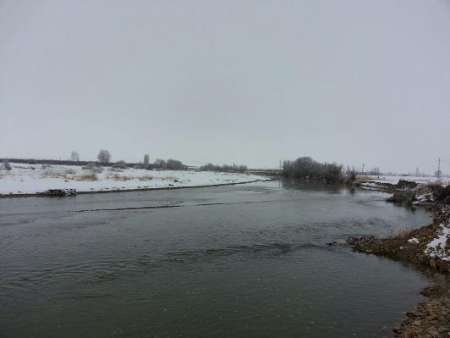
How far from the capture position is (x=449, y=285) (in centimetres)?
1432

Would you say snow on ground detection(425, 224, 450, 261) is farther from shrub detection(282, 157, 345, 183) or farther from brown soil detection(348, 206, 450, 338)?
shrub detection(282, 157, 345, 183)

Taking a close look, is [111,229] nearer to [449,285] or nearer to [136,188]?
[449,285]

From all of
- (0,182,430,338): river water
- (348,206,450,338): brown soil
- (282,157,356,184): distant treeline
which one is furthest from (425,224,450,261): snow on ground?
(282,157,356,184): distant treeline

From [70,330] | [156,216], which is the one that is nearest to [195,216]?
[156,216]

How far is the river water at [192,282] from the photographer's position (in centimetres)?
1059

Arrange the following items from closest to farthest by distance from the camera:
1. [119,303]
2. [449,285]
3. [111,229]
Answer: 1. [119,303]
2. [449,285]
3. [111,229]

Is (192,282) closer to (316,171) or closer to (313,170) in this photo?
(316,171)

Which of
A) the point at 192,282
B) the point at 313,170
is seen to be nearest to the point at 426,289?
the point at 192,282

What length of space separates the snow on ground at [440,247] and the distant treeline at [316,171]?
301 ft

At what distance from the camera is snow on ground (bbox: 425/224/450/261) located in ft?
57.9

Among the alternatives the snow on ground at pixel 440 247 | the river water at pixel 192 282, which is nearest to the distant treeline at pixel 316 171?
the snow on ground at pixel 440 247

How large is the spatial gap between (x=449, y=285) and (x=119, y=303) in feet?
50.2

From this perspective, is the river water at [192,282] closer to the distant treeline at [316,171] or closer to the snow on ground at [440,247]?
the snow on ground at [440,247]

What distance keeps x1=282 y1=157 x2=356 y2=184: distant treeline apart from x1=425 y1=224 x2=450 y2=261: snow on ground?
91.7 meters
